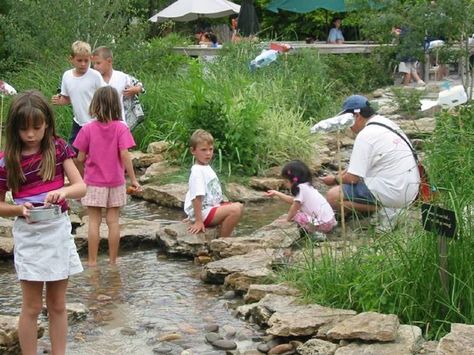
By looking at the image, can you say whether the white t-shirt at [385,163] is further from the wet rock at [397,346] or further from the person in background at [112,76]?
the wet rock at [397,346]

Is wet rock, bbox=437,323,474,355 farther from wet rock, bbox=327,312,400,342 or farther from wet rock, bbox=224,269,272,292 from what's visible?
wet rock, bbox=224,269,272,292

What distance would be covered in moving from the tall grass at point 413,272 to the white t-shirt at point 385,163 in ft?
4.78

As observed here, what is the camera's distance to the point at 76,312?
17.8 feet

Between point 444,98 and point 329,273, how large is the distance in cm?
204

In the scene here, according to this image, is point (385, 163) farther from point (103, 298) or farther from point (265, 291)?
point (103, 298)

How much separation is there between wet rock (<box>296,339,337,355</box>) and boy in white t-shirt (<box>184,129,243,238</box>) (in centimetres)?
258

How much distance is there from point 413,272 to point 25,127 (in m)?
2.03

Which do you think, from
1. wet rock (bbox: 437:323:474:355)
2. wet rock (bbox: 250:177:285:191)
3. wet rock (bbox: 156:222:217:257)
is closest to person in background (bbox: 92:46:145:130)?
wet rock (bbox: 250:177:285:191)

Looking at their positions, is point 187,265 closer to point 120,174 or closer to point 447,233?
point 120,174

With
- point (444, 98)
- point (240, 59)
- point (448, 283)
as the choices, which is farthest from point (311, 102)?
point (448, 283)

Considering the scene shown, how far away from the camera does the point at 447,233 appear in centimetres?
449

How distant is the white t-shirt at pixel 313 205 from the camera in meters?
7.16

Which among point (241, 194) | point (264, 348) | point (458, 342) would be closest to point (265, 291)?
point (264, 348)

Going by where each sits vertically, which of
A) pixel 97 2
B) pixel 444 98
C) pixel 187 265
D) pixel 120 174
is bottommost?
pixel 187 265
